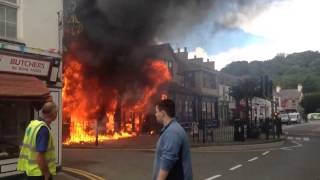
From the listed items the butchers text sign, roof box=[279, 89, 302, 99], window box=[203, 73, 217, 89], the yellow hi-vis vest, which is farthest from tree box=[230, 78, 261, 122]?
roof box=[279, 89, 302, 99]

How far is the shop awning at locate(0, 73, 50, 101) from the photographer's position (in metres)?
9.30

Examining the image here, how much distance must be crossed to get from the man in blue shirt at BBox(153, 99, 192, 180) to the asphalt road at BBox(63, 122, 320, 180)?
6891 millimetres

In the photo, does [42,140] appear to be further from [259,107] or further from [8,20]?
[259,107]

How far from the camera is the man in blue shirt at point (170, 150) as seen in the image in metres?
3.96

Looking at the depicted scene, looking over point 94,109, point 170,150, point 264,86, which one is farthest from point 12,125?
point 94,109

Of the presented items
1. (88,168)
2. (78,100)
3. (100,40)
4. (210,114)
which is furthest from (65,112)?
(210,114)

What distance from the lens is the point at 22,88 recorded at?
969cm

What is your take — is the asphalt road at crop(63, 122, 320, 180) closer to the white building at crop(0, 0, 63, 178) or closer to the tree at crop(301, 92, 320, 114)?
the white building at crop(0, 0, 63, 178)

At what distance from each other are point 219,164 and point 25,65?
6579 millimetres

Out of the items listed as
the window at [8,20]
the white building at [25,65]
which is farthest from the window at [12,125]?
the window at [8,20]

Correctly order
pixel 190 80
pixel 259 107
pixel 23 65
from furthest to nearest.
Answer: pixel 259 107
pixel 190 80
pixel 23 65

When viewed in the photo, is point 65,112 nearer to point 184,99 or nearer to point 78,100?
point 78,100

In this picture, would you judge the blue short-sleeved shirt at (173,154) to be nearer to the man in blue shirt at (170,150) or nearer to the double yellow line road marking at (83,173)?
the man in blue shirt at (170,150)

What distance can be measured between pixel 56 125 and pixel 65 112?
1483 centimetres
